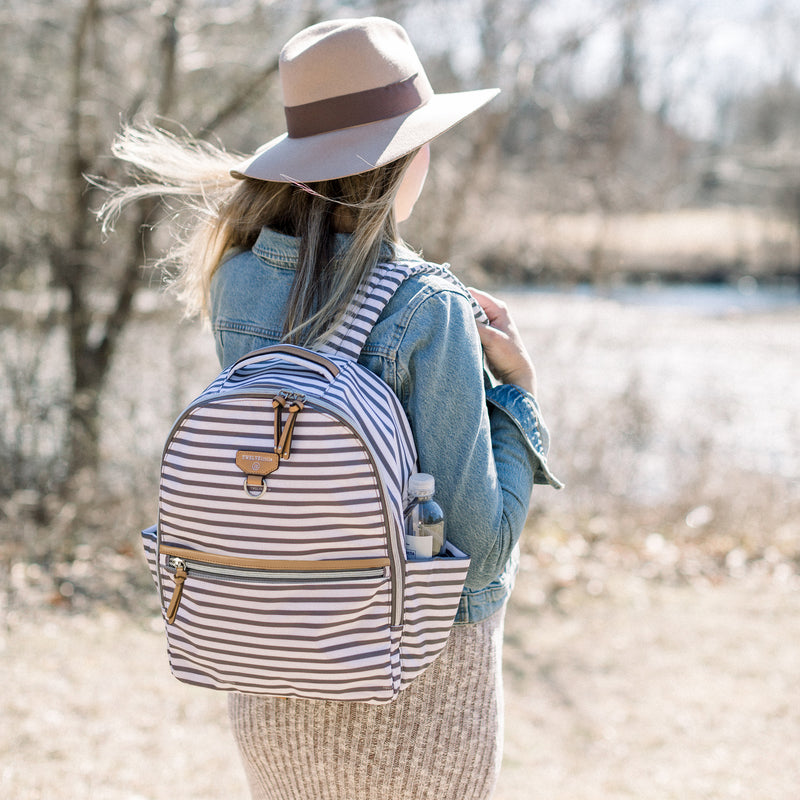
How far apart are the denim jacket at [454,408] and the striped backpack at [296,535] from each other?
5cm

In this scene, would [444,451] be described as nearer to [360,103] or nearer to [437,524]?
[437,524]

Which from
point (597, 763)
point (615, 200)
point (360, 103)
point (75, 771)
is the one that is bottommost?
point (597, 763)

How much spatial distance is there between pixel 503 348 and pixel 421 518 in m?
0.36

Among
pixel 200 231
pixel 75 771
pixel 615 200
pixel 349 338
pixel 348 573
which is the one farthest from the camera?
pixel 615 200

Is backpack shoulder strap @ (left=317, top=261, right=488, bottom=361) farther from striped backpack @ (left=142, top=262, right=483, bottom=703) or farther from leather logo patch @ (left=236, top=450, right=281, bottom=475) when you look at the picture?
leather logo patch @ (left=236, top=450, right=281, bottom=475)

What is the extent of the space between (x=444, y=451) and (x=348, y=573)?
0.22 meters

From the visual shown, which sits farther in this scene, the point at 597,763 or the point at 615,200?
the point at 615,200

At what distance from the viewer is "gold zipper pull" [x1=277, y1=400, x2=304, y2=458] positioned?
3.59ft

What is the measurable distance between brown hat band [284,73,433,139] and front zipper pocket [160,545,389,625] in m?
0.68

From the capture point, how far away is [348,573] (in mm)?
1120

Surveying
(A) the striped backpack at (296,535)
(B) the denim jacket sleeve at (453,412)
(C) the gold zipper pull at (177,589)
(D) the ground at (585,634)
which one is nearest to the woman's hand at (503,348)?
(B) the denim jacket sleeve at (453,412)

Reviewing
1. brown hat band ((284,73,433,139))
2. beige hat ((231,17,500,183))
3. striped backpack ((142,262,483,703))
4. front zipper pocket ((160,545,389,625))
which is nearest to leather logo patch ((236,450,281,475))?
striped backpack ((142,262,483,703))

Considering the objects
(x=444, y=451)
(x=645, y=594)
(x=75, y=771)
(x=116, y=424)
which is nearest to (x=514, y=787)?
(x=75, y=771)

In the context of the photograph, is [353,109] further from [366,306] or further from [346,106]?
[366,306]
